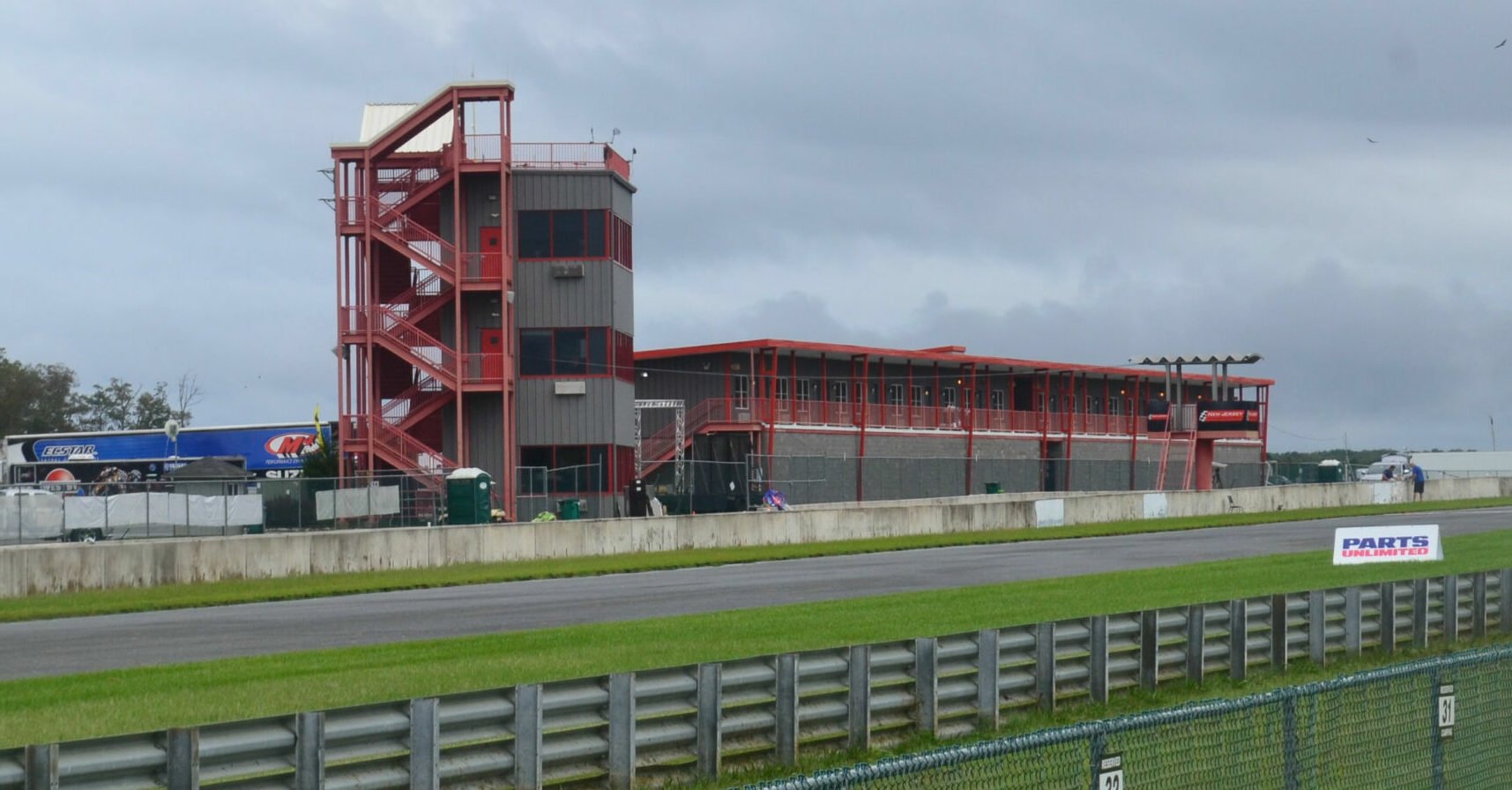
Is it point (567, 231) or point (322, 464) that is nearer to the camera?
point (567, 231)

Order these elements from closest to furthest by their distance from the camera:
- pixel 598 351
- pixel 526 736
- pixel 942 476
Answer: pixel 526 736, pixel 598 351, pixel 942 476

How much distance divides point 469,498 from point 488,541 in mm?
6936

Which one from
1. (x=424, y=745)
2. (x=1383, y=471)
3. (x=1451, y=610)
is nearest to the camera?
(x=424, y=745)

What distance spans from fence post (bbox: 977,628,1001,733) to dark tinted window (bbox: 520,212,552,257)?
45496mm

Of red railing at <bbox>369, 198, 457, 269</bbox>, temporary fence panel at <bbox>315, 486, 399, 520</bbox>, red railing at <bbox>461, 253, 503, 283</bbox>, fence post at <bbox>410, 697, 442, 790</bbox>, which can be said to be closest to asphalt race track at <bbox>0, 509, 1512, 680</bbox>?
fence post at <bbox>410, 697, 442, 790</bbox>

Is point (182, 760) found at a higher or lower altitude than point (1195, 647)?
higher

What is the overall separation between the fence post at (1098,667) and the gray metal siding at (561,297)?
43.9 meters

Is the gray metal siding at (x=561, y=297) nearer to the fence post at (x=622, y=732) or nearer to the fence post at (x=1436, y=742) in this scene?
the fence post at (x=622, y=732)

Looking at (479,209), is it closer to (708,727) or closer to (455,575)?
(455,575)

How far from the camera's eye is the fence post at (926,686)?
14023 millimetres

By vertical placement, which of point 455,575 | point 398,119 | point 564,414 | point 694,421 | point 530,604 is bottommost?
point 455,575

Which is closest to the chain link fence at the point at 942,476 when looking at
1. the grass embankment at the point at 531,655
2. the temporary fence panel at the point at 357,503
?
the temporary fence panel at the point at 357,503

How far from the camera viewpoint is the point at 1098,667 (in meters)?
15.8

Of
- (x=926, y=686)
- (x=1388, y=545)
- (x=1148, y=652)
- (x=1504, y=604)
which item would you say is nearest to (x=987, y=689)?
(x=926, y=686)
